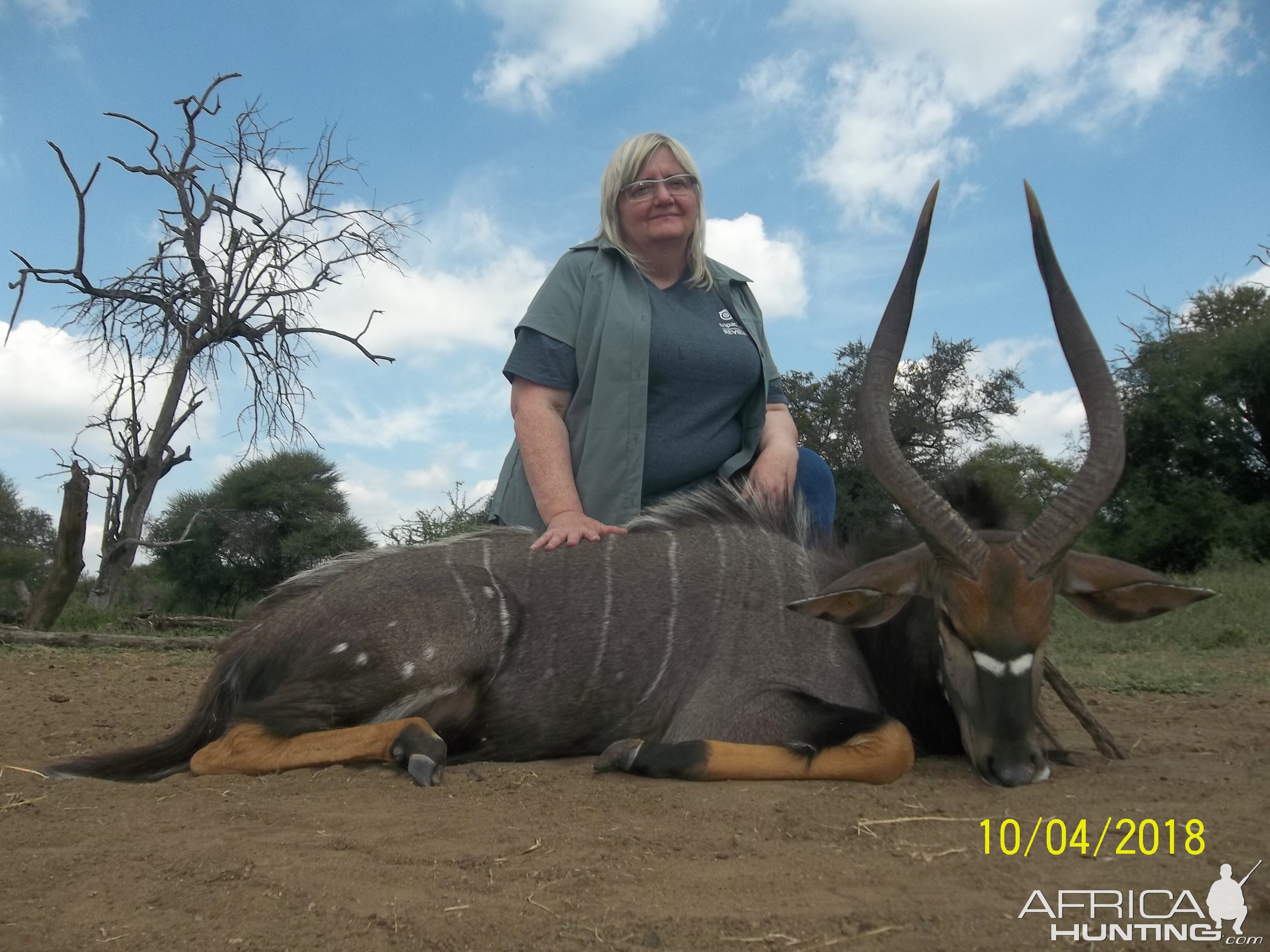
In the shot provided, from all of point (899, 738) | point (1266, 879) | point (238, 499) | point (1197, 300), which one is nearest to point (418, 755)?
point (899, 738)

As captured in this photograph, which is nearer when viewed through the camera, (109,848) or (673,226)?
(109,848)

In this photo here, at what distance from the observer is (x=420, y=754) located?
3.44 m

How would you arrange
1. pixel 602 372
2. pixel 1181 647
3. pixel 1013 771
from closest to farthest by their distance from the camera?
pixel 1013 771
pixel 602 372
pixel 1181 647

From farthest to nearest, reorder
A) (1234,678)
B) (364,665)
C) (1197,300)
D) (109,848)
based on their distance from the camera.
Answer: (1197,300) < (1234,678) < (364,665) < (109,848)

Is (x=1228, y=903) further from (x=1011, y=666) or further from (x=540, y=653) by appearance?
(x=540, y=653)

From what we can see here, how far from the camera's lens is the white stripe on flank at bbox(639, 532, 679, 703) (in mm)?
3928

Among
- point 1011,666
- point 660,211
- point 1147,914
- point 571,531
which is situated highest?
point 660,211

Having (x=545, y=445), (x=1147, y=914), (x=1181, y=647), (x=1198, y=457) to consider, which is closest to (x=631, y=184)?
(x=545, y=445)

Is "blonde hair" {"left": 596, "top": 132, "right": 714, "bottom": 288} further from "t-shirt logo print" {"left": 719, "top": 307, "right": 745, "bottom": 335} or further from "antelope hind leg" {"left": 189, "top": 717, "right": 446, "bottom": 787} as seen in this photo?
"antelope hind leg" {"left": 189, "top": 717, "right": 446, "bottom": 787}

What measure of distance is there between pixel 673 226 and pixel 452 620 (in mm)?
1988

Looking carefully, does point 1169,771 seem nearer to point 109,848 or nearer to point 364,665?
point 364,665

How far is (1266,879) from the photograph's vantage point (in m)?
2.16

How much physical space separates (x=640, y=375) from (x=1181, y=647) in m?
5.65

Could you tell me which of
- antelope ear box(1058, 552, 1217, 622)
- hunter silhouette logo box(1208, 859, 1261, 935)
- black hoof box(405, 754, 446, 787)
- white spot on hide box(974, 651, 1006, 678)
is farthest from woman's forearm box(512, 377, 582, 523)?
hunter silhouette logo box(1208, 859, 1261, 935)
